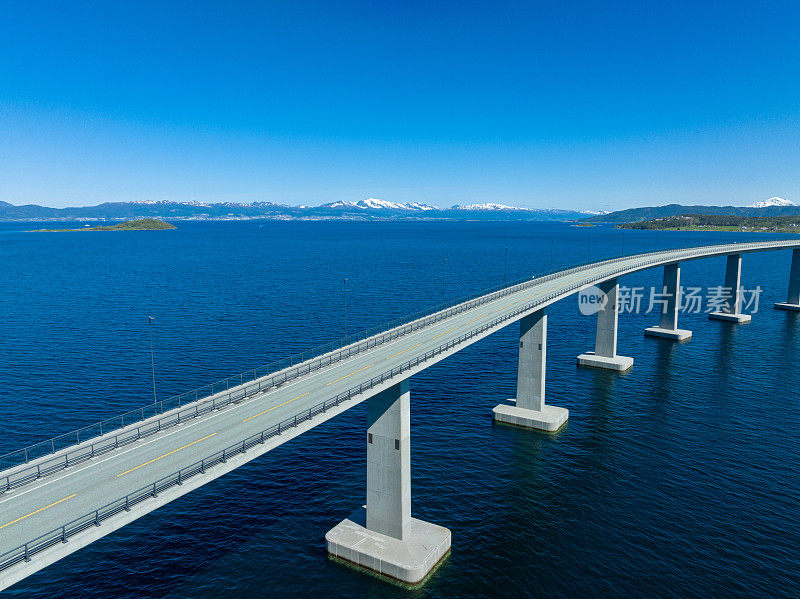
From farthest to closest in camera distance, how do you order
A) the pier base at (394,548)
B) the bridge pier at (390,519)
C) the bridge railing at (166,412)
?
1. the bridge pier at (390,519)
2. the pier base at (394,548)
3. the bridge railing at (166,412)

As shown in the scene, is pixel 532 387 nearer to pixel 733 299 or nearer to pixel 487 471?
pixel 487 471

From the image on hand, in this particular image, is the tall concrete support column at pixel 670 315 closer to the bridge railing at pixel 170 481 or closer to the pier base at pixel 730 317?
the pier base at pixel 730 317

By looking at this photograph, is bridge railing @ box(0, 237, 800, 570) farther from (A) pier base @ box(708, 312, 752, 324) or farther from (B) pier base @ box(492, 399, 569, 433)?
(A) pier base @ box(708, 312, 752, 324)

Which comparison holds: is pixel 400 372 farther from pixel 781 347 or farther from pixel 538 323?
pixel 781 347

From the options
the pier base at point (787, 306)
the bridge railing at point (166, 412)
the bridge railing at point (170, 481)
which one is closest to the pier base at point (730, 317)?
the pier base at point (787, 306)

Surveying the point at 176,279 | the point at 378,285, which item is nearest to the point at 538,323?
the point at 378,285

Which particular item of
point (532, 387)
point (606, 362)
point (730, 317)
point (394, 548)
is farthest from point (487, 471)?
point (730, 317)

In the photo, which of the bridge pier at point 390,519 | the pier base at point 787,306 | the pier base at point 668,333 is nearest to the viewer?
the bridge pier at point 390,519
